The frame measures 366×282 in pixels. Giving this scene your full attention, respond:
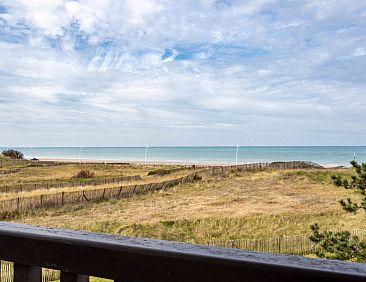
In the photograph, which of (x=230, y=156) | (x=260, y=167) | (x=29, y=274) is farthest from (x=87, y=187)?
(x=230, y=156)

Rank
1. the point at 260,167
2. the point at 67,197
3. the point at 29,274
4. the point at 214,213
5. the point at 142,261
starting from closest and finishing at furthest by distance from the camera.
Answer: the point at 142,261 < the point at 29,274 < the point at 214,213 < the point at 67,197 < the point at 260,167

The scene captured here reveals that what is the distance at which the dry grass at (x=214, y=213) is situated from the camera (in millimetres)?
11164

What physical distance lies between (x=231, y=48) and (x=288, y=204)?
6767 mm

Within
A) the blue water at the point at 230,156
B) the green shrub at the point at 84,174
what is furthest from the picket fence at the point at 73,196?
the blue water at the point at 230,156

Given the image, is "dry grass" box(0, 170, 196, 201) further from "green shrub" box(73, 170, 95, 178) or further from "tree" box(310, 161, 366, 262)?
"tree" box(310, 161, 366, 262)

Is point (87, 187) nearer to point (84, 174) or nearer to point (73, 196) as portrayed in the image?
point (73, 196)

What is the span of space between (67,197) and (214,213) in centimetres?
567

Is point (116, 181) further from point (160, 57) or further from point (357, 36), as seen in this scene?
point (357, 36)

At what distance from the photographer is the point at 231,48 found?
1413 cm

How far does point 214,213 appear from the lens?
1424 centimetres

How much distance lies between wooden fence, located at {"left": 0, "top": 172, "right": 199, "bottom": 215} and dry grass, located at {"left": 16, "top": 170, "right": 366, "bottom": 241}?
1.66 ft

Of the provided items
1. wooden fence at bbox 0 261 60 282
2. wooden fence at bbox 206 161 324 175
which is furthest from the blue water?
wooden fence at bbox 0 261 60 282

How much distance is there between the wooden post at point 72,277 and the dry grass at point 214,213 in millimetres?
9551

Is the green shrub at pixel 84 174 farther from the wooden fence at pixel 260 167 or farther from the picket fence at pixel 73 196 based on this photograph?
the picket fence at pixel 73 196
